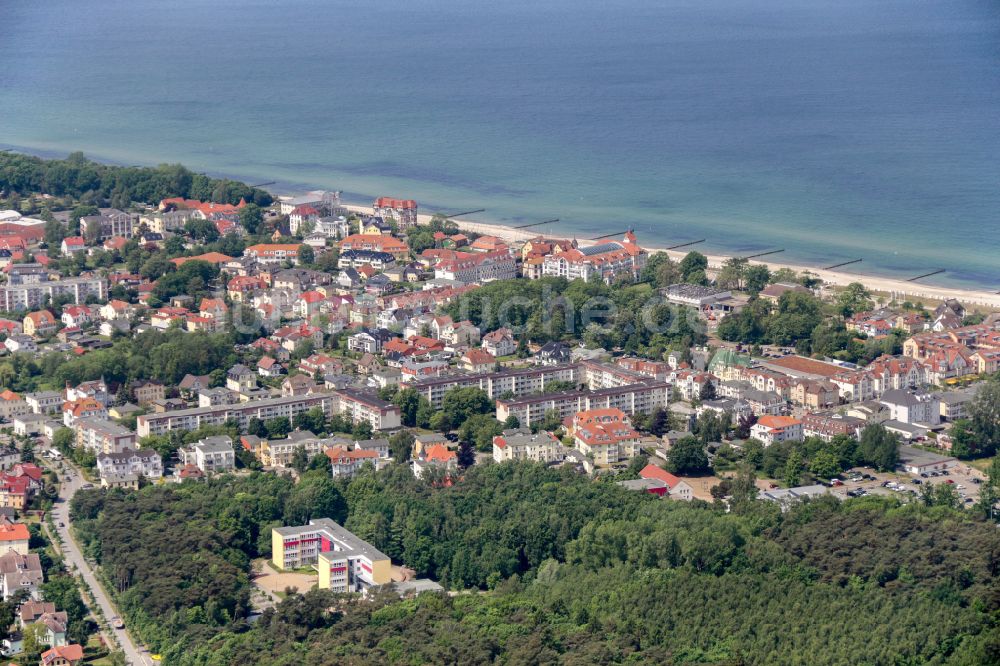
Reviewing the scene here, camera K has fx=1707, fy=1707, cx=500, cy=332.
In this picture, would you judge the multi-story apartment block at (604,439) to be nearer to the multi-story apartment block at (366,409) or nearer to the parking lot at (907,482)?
the multi-story apartment block at (366,409)

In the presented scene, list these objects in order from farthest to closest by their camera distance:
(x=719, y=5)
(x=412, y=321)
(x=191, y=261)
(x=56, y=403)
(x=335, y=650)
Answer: (x=719, y=5) < (x=191, y=261) < (x=412, y=321) < (x=56, y=403) < (x=335, y=650)

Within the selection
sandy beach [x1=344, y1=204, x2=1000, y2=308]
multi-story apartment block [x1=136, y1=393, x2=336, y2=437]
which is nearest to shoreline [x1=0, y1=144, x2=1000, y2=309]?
→ sandy beach [x1=344, y1=204, x2=1000, y2=308]

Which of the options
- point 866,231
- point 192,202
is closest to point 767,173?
point 866,231

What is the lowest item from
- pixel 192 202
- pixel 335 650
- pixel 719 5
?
pixel 335 650

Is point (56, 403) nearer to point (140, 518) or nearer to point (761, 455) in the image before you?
point (140, 518)

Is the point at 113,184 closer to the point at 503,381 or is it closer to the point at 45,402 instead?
the point at 45,402

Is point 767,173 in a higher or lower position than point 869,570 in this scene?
higher

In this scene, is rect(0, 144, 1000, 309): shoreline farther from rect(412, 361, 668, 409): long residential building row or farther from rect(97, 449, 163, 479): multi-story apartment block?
rect(97, 449, 163, 479): multi-story apartment block
